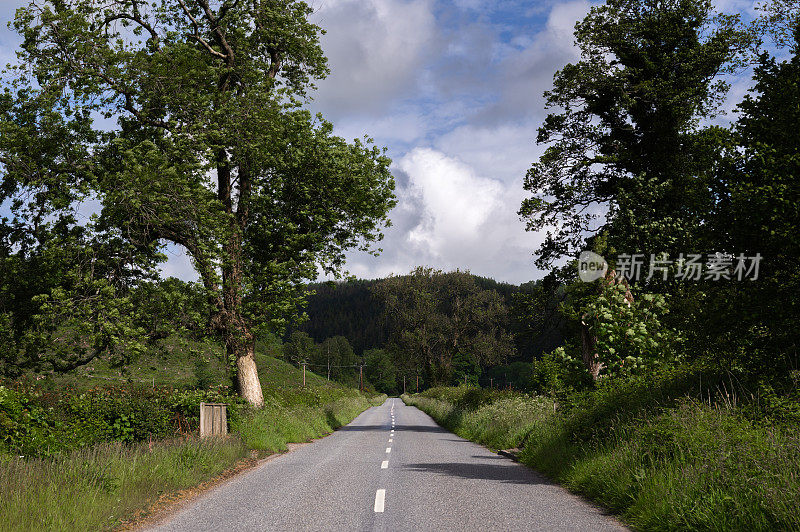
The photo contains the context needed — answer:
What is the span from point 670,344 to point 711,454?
16.8ft

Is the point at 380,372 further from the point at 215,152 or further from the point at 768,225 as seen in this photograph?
the point at 768,225

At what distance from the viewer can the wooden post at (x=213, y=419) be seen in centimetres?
1430

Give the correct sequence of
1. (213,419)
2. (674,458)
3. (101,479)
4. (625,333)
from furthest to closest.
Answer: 1. (213,419)
2. (625,333)
3. (101,479)
4. (674,458)

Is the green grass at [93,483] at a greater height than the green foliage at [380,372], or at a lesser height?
greater

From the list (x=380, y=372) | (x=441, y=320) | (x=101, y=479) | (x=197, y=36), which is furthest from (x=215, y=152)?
(x=380, y=372)

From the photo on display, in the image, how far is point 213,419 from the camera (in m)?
15.3

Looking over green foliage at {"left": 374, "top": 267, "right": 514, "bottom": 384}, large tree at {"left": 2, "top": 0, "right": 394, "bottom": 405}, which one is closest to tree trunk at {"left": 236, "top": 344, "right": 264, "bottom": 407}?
large tree at {"left": 2, "top": 0, "right": 394, "bottom": 405}

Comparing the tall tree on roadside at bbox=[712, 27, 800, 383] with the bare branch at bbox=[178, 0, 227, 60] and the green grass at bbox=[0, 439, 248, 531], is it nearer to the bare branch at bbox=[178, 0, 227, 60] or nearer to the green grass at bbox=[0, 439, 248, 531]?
the green grass at bbox=[0, 439, 248, 531]

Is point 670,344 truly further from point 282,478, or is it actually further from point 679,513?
point 282,478

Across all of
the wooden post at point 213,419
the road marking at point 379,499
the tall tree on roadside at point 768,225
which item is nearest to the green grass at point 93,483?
the wooden post at point 213,419

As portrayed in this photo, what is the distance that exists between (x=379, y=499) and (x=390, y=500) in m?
0.19

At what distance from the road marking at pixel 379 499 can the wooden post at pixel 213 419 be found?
6472 mm

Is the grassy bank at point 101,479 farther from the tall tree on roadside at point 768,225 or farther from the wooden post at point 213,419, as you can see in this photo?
the tall tree on roadside at point 768,225

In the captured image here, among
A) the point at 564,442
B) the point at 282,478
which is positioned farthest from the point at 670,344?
the point at 282,478
